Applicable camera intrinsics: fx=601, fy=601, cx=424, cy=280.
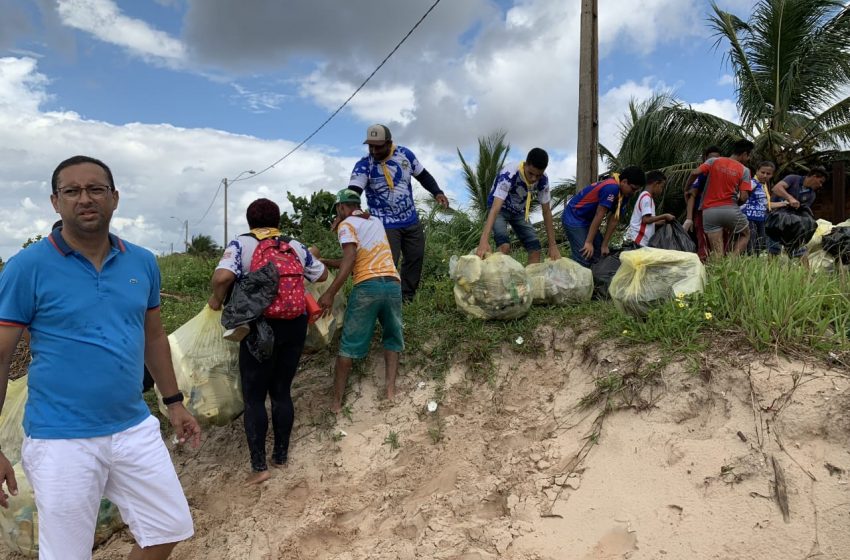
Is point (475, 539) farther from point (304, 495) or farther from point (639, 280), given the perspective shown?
point (639, 280)

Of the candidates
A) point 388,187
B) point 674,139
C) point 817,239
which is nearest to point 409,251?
point 388,187

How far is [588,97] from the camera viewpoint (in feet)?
23.5

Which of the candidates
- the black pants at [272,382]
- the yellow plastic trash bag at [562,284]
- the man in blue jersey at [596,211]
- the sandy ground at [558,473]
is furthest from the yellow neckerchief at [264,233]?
the man in blue jersey at [596,211]

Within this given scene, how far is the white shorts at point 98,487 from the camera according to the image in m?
2.13

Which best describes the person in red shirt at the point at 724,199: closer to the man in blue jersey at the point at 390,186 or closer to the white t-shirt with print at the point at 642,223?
the white t-shirt with print at the point at 642,223

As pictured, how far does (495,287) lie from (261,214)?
1866mm

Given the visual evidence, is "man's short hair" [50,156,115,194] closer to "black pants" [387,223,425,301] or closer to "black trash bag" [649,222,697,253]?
"black pants" [387,223,425,301]

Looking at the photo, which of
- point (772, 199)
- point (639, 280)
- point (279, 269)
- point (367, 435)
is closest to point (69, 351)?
point (279, 269)

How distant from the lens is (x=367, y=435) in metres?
4.32

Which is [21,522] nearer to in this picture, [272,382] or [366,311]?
[272,382]

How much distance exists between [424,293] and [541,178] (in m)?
1.53

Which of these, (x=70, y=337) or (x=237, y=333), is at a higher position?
(x=70, y=337)

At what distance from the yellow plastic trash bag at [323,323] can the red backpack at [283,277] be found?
1.98 feet

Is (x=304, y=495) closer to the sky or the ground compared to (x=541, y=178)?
closer to the ground
